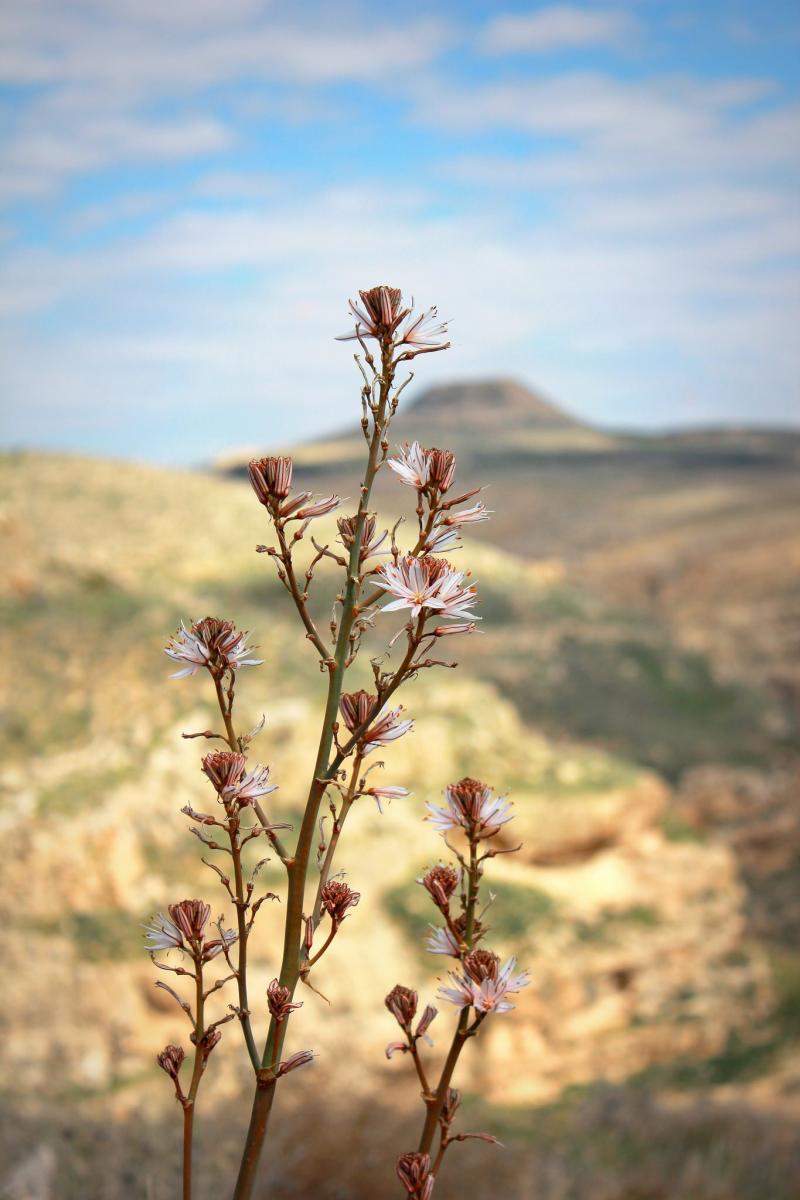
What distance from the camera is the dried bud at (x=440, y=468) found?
1.22 m

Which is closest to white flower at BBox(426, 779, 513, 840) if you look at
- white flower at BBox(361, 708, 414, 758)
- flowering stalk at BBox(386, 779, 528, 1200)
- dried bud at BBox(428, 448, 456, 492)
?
flowering stalk at BBox(386, 779, 528, 1200)

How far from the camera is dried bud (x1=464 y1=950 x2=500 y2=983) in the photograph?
1.24 meters

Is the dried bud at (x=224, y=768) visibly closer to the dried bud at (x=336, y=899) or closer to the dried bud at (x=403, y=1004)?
the dried bud at (x=336, y=899)

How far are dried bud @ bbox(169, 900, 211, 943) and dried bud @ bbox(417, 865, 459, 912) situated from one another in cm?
26

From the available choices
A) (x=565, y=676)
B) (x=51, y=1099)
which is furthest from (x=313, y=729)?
(x=565, y=676)

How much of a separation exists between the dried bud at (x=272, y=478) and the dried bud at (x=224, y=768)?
0.29 m

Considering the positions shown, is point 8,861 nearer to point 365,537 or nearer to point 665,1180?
point 665,1180

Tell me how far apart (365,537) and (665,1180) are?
13.4ft

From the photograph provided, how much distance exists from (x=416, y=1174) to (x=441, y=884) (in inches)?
12.4

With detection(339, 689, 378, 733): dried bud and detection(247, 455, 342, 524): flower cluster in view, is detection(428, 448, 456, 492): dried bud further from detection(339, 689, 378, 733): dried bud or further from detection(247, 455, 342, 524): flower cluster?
detection(339, 689, 378, 733): dried bud

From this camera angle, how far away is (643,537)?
798 inches

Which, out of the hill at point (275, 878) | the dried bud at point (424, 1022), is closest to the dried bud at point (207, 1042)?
the dried bud at point (424, 1022)

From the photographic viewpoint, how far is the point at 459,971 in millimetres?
1299

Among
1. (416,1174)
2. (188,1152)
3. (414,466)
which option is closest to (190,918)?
(188,1152)
